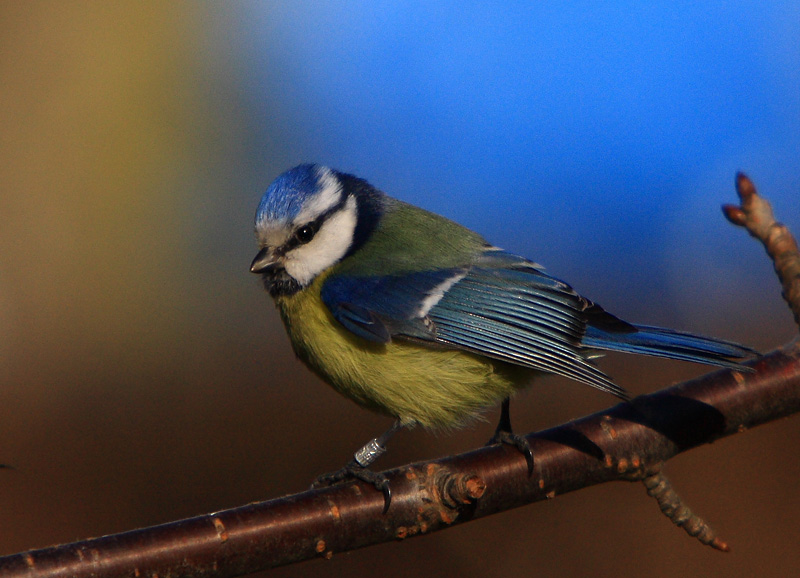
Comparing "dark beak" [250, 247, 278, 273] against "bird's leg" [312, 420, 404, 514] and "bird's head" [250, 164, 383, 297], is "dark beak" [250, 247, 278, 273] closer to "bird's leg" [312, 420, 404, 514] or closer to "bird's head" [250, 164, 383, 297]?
"bird's head" [250, 164, 383, 297]

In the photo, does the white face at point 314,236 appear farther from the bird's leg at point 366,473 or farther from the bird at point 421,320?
the bird's leg at point 366,473

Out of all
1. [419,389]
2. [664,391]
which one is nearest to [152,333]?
[419,389]

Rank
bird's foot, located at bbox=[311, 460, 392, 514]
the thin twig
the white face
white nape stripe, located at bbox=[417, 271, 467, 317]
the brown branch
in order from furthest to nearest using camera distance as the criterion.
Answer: the white face < white nape stripe, located at bbox=[417, 271, 467, 317] < the thin twig < bird's foot, located at bbox=[311, 460, 392, 514] < the brown branch

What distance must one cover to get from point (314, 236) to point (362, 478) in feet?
2.52

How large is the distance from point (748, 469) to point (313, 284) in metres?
2.09

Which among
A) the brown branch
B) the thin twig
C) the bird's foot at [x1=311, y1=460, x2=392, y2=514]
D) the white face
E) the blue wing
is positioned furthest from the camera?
the white face

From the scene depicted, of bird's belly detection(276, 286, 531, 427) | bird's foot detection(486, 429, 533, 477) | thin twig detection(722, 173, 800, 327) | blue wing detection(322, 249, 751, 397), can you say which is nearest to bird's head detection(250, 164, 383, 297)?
blue wing detection(322, 249, 751, 397)

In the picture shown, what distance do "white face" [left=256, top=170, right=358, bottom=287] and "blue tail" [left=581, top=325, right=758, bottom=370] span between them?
2.35ft

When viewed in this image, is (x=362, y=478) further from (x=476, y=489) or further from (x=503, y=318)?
(x=503, y=318)

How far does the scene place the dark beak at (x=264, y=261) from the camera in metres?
2.01

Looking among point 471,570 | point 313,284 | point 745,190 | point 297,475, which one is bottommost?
point 471,570

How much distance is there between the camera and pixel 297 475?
3404 millimetres

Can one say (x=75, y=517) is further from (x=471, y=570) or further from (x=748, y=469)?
(x=748, y=469)

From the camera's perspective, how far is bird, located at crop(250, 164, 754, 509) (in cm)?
179
